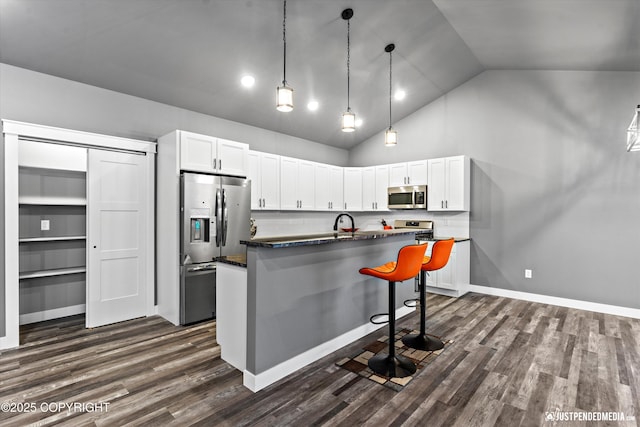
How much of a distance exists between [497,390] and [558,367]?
32.3 inches

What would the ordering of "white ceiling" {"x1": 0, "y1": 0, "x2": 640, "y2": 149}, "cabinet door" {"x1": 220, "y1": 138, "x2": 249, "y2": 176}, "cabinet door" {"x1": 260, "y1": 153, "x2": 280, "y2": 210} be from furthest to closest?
"cabinet door" {"x1": 260, "y1": 153, "x2": 280, "y2": 210} → "cabinet door" {"x1": 220, "y1": 138, "x2": 249, "y2": 176} → "white ceiling" {"x1": 0, "y1": 0, "x2": 640, "y2": 149}

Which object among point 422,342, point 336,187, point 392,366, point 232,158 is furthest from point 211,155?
point 422,342

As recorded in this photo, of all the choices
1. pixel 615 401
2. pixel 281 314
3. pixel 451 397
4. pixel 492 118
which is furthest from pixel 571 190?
pixel 281 314

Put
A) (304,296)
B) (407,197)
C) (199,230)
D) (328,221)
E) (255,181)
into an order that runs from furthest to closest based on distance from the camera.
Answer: (328,221) → (407,197) → (255,181) → (199,230) → (304,296)

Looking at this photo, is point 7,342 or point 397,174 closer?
point 7,342

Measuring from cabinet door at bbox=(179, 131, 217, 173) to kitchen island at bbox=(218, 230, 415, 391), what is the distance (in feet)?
5.59

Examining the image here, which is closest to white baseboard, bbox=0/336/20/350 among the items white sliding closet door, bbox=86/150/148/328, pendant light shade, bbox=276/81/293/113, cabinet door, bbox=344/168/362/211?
white sliding closet door, bbox=86/150/148/328

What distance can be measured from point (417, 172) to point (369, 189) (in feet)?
3.48

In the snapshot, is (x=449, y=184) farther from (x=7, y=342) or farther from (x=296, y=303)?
(x=7, y=342)

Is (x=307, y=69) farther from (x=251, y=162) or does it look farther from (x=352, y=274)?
(x=352, y=274)

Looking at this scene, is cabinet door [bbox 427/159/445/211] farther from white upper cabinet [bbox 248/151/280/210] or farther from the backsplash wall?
white upper cabinet [bbox 248/151/280/210]

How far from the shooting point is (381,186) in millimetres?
6137

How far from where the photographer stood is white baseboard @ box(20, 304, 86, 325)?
3.67 m

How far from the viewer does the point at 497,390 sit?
2.37 m
